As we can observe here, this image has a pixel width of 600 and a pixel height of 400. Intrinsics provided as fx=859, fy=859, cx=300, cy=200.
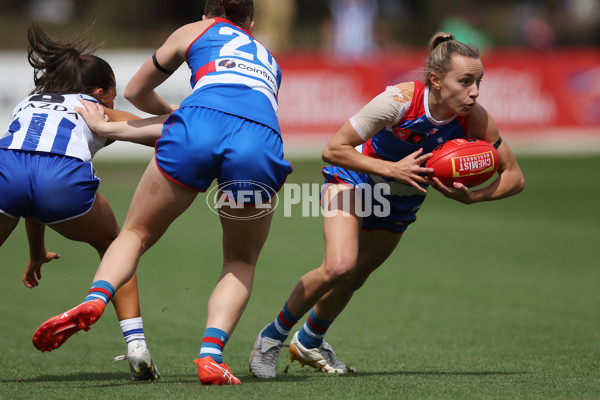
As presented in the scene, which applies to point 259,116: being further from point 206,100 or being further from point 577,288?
point 577,288

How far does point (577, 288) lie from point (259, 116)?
4.87m

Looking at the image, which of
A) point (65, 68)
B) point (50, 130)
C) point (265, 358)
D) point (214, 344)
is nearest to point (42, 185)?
point (50, 130)

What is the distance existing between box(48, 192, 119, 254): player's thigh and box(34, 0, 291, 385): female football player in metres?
0.30

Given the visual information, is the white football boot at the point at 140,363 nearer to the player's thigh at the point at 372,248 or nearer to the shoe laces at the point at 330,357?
the shoe laces at the point at 330,357

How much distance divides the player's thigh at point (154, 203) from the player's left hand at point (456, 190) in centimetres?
137

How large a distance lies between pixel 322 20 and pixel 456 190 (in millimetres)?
22884

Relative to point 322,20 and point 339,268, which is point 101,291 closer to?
point 339,268

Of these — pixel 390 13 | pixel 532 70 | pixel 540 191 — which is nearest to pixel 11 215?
pixel 540 191

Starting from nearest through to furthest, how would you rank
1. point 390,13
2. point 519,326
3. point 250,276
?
point 250,276 → point 519,326 → point 390,13

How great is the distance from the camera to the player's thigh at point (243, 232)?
4527mm

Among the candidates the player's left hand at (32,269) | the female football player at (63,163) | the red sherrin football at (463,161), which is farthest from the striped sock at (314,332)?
the player's left hand at (32,269)

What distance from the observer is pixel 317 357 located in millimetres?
5383

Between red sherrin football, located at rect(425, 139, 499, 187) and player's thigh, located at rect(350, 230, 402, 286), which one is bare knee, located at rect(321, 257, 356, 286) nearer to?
player's thigh, located at rect(350, 230, 402, 286)

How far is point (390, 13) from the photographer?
25062mm
